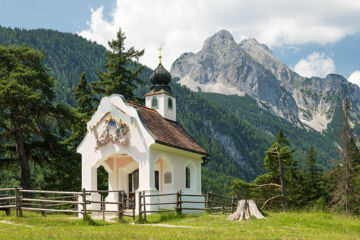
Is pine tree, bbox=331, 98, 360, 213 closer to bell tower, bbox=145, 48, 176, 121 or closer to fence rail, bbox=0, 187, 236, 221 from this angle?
fence rail, bbox=0, 187, 236, 221

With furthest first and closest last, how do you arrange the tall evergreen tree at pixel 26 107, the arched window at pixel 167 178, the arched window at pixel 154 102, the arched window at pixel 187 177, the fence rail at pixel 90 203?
the arched window at pixel 154 102
the tall evergreen tree at pixel 26 107
the arched window at pixel 187 177
the arched window at pixel 167 178
the fence rail at pixel 90 203

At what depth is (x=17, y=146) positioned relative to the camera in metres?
30.3

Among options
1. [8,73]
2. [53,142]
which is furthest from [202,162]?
[8,73]

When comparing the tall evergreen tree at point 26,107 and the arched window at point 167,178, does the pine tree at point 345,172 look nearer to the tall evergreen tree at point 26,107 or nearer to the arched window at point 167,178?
the arched window at point 167,178

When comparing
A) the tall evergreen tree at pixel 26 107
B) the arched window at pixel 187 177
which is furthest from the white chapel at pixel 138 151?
the tall evergreen tree at pixel 26 107

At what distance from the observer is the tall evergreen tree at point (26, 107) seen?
93.4 ft

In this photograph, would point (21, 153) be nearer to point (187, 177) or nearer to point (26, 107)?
point (26, 107)

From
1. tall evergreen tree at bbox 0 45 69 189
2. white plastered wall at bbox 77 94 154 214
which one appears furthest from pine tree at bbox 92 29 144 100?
white plastered wall at bbox 77 94 154 214

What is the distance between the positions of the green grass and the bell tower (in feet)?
33.9

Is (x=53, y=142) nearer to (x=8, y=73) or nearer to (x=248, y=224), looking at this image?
(x=8, y=73)

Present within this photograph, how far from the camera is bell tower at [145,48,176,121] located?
2994 centimetres

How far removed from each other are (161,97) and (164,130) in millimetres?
4334

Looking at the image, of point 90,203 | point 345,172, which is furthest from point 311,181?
point 90,203

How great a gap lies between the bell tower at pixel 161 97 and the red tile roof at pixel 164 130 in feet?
2.21
